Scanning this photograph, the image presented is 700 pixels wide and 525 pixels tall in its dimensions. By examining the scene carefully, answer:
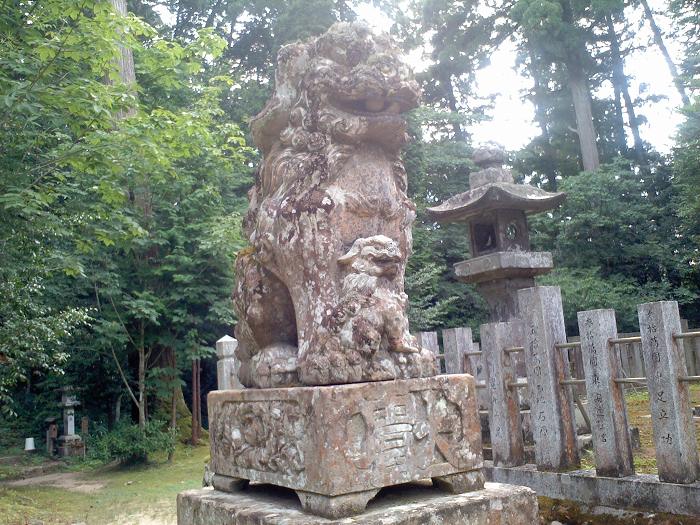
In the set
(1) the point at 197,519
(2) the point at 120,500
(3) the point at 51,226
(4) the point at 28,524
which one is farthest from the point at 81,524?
(1) the point at 197,519

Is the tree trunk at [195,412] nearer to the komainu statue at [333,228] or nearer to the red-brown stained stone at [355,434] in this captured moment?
the komainu statue at [333,228]

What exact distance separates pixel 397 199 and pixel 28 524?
212 inches

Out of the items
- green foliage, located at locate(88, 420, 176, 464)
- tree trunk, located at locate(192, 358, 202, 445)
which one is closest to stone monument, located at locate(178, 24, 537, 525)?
green foliage, located at locate(88, 420, 176, 464)

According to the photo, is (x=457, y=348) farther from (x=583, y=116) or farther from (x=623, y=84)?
(x=623, y=84)

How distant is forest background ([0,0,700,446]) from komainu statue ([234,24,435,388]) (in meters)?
4.00

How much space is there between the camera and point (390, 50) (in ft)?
9.95

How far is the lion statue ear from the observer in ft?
10.4

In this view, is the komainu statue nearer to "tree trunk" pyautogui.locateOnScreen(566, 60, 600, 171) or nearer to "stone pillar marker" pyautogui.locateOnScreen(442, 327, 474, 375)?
"stone pillar marker" pyautogui.locateOnScreen(442, 327, 474, 375)

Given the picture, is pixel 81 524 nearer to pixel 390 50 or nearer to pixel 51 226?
pixel 51 226

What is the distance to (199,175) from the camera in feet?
38.1

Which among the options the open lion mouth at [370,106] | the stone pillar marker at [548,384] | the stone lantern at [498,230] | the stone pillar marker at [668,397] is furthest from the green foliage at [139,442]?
the open lion mouth at [370,106]

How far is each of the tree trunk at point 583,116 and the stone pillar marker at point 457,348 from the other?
12237mm

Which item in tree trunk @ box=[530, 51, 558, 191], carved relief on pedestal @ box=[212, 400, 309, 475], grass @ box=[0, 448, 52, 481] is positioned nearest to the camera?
carved relief on pedestal @ box=[212, 400, 309, 475]

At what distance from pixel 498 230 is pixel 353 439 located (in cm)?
612
